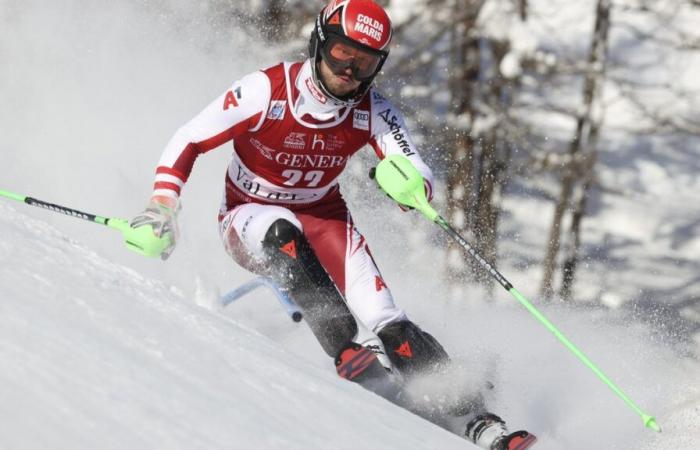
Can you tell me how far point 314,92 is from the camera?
4.61 m

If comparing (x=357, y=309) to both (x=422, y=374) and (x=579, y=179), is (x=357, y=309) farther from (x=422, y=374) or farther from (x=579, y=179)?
(x=579, y=179)

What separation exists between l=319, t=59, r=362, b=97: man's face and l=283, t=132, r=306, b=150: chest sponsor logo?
26cm

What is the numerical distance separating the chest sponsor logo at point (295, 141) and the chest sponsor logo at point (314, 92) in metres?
0.18

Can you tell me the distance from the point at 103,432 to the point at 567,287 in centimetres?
1226

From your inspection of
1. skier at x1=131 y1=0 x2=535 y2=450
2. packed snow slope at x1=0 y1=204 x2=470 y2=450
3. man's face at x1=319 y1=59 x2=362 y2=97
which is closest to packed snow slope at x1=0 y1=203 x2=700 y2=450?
packed snow slope at x1=0 y1=204 x2=470 y2=450

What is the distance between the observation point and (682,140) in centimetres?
1345

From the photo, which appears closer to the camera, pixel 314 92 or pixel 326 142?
pixel 314 92

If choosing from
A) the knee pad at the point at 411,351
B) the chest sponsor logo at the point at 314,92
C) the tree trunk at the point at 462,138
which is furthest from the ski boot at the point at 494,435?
the tree trunk at the point at 462,138

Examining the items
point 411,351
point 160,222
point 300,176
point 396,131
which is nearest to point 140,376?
point 160,222

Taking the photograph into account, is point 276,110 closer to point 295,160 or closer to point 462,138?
point 295,160

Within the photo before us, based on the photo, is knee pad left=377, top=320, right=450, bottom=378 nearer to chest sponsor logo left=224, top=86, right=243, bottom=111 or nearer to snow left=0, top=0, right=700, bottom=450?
snow left=0, top=0, right=700, bottom=450

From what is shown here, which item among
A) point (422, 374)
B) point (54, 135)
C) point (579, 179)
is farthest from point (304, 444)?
point (579, 179)

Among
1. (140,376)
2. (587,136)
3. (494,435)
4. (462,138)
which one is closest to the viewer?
(140,376)

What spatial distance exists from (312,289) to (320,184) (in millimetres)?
780
